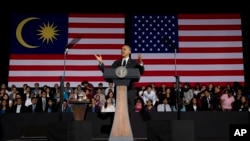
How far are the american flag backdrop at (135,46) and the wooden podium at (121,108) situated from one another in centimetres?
540

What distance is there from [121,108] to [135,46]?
5.96m

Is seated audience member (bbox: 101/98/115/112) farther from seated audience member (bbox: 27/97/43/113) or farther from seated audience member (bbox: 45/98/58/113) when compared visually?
seated audience member (bbox: 27/97/43/113)

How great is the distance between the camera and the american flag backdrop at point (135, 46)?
9922 mm

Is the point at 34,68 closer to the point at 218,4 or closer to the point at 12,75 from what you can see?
the point at 12,75

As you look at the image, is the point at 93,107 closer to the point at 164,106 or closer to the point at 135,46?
the point at 164,106

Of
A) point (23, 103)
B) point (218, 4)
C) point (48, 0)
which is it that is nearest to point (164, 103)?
point (23, 103)

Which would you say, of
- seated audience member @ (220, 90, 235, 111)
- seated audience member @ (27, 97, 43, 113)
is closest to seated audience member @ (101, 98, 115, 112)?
seated audience member @ (27, 97, 43, 113)

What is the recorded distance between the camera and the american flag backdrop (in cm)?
992

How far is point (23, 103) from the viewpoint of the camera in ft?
25.3

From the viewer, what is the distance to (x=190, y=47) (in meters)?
10.2

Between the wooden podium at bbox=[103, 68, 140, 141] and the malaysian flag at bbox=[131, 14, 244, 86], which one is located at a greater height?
the malaysian flag at bbox=[131, 14, 244, 86]

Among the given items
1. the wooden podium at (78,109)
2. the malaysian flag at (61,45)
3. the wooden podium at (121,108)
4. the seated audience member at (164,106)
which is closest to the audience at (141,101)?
the seated audience member at (164,106)

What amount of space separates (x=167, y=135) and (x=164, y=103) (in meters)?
3.67

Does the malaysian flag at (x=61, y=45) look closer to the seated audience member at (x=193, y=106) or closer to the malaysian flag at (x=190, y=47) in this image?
the malaysian flag at (x=190, y=47)
